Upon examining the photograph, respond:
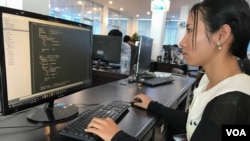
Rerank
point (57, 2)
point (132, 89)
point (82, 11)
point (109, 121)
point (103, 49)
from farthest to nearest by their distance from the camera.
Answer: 1. point (82, 11)
2. point (57, 2)
3. point (103, 49)
4. point (132, 89)
5. point (109, 121)

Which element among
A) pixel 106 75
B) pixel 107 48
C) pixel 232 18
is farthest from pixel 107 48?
pixel 232 18

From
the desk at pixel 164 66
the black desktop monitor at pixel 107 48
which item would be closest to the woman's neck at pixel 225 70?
the black desktop monitor at pixel 107 48

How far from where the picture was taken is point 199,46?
875 mm

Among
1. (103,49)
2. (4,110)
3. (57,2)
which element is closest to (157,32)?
(103,49)

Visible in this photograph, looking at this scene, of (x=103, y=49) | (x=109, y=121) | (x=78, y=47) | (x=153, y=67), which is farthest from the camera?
(x=153, y=67)

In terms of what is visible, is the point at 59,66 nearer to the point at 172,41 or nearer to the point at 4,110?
the point at 4,110

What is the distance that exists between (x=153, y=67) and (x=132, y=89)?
12.9 feet

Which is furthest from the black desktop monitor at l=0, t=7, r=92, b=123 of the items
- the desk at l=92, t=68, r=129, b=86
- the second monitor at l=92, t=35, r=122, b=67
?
the second monitor at l=92, t=35, r=122, b=67

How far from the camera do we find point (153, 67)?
554 cm

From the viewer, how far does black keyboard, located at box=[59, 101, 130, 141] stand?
76cm

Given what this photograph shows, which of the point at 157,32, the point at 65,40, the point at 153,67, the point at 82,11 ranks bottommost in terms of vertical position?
the point at 153,67

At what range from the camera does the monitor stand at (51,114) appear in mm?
909

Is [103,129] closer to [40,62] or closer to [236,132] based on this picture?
[40,62]

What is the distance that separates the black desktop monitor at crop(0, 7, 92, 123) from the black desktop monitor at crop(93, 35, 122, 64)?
1599 mm
